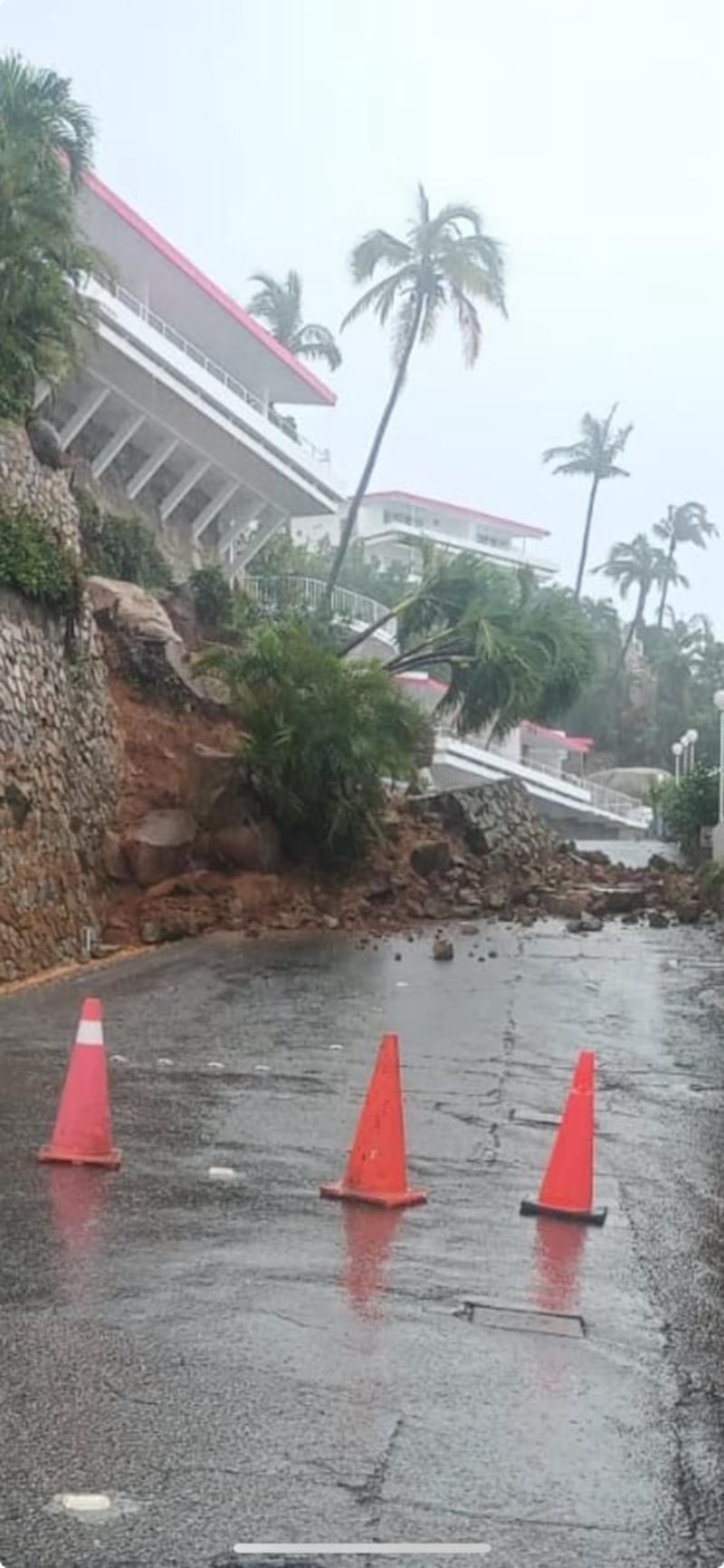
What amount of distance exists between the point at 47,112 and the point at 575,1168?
65.7 feet

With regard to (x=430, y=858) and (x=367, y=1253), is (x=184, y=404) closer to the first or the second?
(x=430, y=858)

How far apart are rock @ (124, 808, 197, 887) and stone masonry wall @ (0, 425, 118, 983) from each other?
493mm

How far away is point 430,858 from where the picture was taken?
27672 millimetres

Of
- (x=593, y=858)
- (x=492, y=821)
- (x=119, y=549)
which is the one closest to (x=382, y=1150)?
(x=492, y=821)

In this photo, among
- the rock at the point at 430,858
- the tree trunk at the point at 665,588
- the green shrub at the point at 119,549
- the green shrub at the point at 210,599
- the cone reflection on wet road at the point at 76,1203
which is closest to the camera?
the cone reflection on wet road at the point at 76,1203

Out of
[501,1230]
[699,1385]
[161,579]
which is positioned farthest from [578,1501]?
[161,579]

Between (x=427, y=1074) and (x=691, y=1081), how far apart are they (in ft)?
5.65

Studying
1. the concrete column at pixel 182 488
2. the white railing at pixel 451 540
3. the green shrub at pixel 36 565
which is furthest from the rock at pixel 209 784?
the white railing at pixel 451 540

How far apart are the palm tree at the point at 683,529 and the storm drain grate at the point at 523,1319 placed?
92.1 metres

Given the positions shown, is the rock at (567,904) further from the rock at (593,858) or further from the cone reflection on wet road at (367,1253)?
the cone reflection on wet road at (367,1253)

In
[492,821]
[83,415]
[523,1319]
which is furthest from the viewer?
[83,415]

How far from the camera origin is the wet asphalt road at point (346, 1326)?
388 centimetres

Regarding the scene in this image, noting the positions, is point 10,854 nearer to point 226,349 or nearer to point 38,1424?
point 38,1424

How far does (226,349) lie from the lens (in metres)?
39.1
